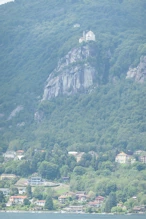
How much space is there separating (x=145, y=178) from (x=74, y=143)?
22.5 meters

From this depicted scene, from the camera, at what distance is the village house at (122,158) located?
6994 inches

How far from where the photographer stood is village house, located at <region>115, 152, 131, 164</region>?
17764 centimetres

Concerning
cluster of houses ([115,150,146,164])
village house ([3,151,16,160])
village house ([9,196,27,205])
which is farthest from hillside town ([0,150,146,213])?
village house ([3,151,16,160])

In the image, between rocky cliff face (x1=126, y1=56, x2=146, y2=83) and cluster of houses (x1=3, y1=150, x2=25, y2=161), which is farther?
rocky cliff face (x1=126, y1=56, x2=146, y2=83)

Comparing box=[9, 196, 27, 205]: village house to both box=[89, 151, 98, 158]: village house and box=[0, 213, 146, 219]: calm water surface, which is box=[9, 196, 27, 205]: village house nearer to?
box=[0, 213, 146, 219]: calm water surface

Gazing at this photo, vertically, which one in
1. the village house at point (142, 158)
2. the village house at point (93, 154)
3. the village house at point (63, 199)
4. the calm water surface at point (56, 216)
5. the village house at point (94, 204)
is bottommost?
the calm water surface at point (56, 216)

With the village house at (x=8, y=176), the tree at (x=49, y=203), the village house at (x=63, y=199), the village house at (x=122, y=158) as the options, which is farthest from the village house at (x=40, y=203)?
the village house at (x=122, y=158)

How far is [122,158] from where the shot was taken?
179000mm

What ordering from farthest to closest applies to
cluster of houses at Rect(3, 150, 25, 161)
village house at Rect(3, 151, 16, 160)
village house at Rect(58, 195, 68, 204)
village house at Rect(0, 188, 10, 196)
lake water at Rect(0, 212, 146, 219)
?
village house at Rect(3, 151, 16, 160) → cluster of houses at Rect(3, 150, 25, 161) → village house at Rect(0, 188, 10, 196) → village house at Rect(58, 195, 68, 204) → lake water at Rect(0, 212, 146, 219)

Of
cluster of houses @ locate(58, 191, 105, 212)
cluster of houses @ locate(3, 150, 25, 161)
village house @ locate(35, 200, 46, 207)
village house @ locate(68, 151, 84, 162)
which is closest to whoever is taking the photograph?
cluster of houses @ locate(58, 191, 105, 212)

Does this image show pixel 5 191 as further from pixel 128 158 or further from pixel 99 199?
pixel 128 158

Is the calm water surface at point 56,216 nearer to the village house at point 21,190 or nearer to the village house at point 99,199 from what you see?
the village house at point 99,199

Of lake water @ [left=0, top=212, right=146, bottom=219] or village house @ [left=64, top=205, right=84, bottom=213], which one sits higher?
village house @ [left=64, top=205, right=84, bottom=213]

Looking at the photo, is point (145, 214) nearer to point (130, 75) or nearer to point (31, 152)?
point (31, 152)
